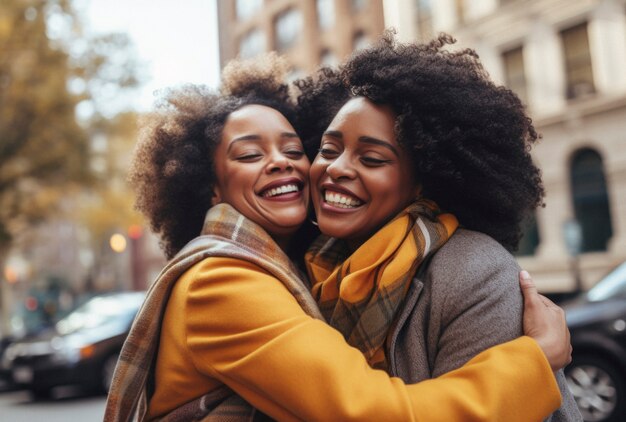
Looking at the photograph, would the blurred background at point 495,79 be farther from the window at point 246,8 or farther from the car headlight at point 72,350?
the window at point 246,8

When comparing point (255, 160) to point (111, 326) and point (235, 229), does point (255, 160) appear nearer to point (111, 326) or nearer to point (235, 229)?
point (235, 229)

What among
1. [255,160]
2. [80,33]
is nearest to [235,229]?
[255,160]

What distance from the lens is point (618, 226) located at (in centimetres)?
1736

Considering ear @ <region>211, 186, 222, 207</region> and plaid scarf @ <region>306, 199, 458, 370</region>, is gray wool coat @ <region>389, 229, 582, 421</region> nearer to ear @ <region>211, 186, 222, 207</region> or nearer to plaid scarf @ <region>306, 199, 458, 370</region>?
plaid scarf @ <region>306, 199, 458, 370</region>

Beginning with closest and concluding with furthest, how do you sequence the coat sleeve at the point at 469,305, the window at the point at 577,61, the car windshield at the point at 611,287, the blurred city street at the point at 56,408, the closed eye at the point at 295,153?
1. the coat sleeve at the point at 469,305
2. the closed eye at the point at 295,153
3. the car windshield at the point at 611,287
4. the blurred city street at the point at 56,408
5. the window at the point at 577,61

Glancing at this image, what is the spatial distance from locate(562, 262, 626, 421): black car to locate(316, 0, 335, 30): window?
20.5 meters

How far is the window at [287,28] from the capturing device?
27.5 meters

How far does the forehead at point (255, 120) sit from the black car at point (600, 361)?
178 inches

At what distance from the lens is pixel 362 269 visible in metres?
2.05

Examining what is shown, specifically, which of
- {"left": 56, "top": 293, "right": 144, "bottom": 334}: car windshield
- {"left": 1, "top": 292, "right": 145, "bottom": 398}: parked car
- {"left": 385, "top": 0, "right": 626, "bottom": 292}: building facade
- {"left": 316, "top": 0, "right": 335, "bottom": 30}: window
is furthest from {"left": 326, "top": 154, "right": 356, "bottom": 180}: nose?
{"left": 316, "top": 0, "right": 335, "bottom": 30}: window

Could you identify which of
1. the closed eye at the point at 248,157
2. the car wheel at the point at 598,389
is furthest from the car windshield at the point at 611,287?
the closed eye at the point at 248,157

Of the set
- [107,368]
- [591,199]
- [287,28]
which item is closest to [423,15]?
[591,199]

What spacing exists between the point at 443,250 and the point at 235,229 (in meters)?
→ 0.69

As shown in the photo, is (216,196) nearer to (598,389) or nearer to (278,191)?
(278,191)
